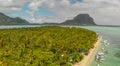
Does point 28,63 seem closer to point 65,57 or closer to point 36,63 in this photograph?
point 36,63

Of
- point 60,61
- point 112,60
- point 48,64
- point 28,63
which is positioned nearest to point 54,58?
point 60,61

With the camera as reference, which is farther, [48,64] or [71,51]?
[71,51]

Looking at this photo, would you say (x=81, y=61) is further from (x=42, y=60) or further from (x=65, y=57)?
(x=42, y=60)

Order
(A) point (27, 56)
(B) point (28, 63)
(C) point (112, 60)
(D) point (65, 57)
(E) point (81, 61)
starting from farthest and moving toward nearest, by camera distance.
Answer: (C) point (112, 60) → (E) point (81, 61) → (D) point (65, 57) → (A) point (27, 56) → (B) point (28, 63)

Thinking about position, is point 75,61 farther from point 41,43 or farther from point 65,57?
point 41,43

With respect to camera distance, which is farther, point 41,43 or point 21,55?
point 41,43

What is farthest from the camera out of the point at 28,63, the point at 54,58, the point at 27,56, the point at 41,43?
the point at 41,43

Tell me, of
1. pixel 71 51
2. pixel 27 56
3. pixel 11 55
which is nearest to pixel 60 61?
pixel 27 56

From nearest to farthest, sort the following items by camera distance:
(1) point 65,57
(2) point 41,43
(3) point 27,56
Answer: (3) point 27,56 < (1) point 65,57 < (2) point 41,43

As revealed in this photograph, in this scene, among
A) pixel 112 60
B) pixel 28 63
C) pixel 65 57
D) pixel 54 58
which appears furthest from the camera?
pixel 112 60
